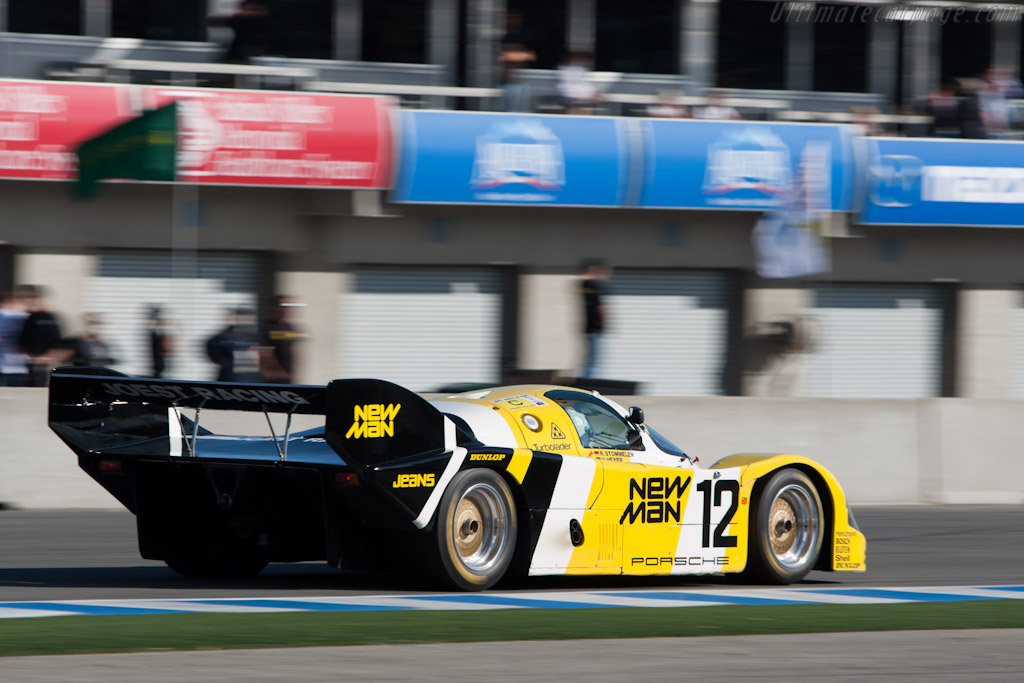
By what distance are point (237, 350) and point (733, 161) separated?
8199 millimetres

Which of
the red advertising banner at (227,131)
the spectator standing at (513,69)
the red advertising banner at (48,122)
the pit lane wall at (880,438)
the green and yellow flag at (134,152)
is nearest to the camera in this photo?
the green and yellow flag at (134,152)

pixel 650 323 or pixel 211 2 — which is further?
pixel 650 323

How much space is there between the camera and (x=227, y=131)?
19297mm

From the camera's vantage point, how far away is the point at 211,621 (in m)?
7.63

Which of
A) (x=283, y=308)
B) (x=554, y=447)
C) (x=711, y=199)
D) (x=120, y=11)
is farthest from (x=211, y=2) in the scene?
(x=554, y=447)

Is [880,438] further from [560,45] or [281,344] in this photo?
[560,45]

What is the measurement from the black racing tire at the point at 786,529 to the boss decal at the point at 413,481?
2.57 metres

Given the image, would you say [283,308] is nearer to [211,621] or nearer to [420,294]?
[420,294]

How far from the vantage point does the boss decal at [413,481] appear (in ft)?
27.7

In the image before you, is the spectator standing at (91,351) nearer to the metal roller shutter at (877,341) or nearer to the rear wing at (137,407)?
the rear wing at (137,407)

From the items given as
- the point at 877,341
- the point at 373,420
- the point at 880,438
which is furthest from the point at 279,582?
the point at 877,341

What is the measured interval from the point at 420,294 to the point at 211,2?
16.0 feet

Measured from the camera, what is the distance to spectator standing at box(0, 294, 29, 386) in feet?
52.7

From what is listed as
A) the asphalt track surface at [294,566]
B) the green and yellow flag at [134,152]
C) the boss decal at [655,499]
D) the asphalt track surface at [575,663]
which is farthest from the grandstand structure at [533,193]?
the asphalt track surface at [575,663]
